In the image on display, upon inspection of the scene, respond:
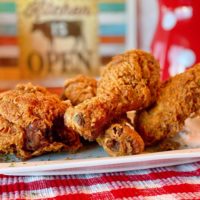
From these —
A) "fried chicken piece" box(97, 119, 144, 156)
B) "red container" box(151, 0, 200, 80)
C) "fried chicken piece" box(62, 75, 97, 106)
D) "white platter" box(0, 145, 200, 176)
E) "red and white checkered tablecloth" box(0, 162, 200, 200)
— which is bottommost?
"red and white checkered tablecloth" box(0, 162, 200, 200)

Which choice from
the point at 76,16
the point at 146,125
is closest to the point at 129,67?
the point at 146,125

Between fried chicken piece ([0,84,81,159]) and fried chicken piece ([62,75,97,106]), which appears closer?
fried chicken piece ([0,84,81,159])

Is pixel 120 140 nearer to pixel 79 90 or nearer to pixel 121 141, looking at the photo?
→ pixel 121 141

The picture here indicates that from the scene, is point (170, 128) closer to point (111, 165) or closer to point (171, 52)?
point (111, 165)

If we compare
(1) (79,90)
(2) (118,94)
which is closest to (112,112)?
(2) (118,94)

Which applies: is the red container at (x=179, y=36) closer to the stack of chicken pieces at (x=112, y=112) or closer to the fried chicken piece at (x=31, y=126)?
the stack of chicken pieces at (x=112, y=112)

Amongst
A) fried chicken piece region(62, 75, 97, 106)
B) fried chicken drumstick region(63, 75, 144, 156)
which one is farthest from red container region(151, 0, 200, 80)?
fried chicken drumstick region(63, 75, 144, 156)

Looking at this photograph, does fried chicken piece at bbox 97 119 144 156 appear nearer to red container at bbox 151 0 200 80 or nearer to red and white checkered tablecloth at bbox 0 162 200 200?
red and white checkered tablecloth at bbox 0 162 200 200
